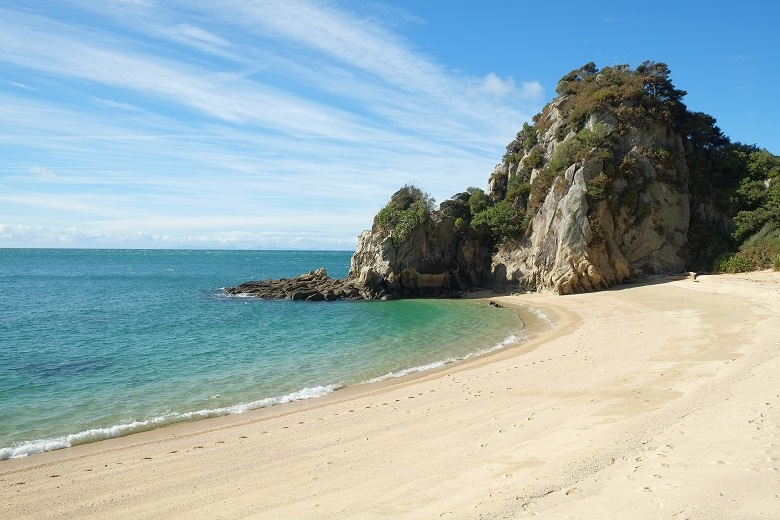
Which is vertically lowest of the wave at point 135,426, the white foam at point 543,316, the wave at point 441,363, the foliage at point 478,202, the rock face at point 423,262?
the wave at point 135,426

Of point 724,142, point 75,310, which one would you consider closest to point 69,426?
point 75,310

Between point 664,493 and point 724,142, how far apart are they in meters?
45.6

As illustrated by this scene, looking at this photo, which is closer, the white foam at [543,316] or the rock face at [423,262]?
the white foam at [543,316]

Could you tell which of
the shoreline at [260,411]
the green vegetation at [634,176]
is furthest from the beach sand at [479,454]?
the green vegetation at [634,176]

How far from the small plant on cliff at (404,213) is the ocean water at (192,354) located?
611cm

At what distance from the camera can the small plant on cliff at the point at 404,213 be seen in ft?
136

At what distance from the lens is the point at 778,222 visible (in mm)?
35156

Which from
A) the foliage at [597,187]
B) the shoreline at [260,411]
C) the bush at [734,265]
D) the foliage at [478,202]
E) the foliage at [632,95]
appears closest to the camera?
the shoreline at [260,411]

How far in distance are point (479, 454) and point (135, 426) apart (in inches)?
350

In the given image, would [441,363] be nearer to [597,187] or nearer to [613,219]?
[597,187]

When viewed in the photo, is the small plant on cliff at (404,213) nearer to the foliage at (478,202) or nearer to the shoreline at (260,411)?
the foliage at (478,202)

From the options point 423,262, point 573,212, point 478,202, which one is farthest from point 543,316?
point 478,202

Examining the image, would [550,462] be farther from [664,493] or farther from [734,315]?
[734,315]

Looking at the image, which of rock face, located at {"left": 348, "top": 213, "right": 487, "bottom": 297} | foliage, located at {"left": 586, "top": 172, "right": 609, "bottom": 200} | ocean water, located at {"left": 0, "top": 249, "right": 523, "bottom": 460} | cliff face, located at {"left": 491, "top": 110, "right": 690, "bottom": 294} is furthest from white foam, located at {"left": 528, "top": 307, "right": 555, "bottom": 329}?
rock face, located at {"left": 348, "top": 213, "right": 487, "bottom": 297}
